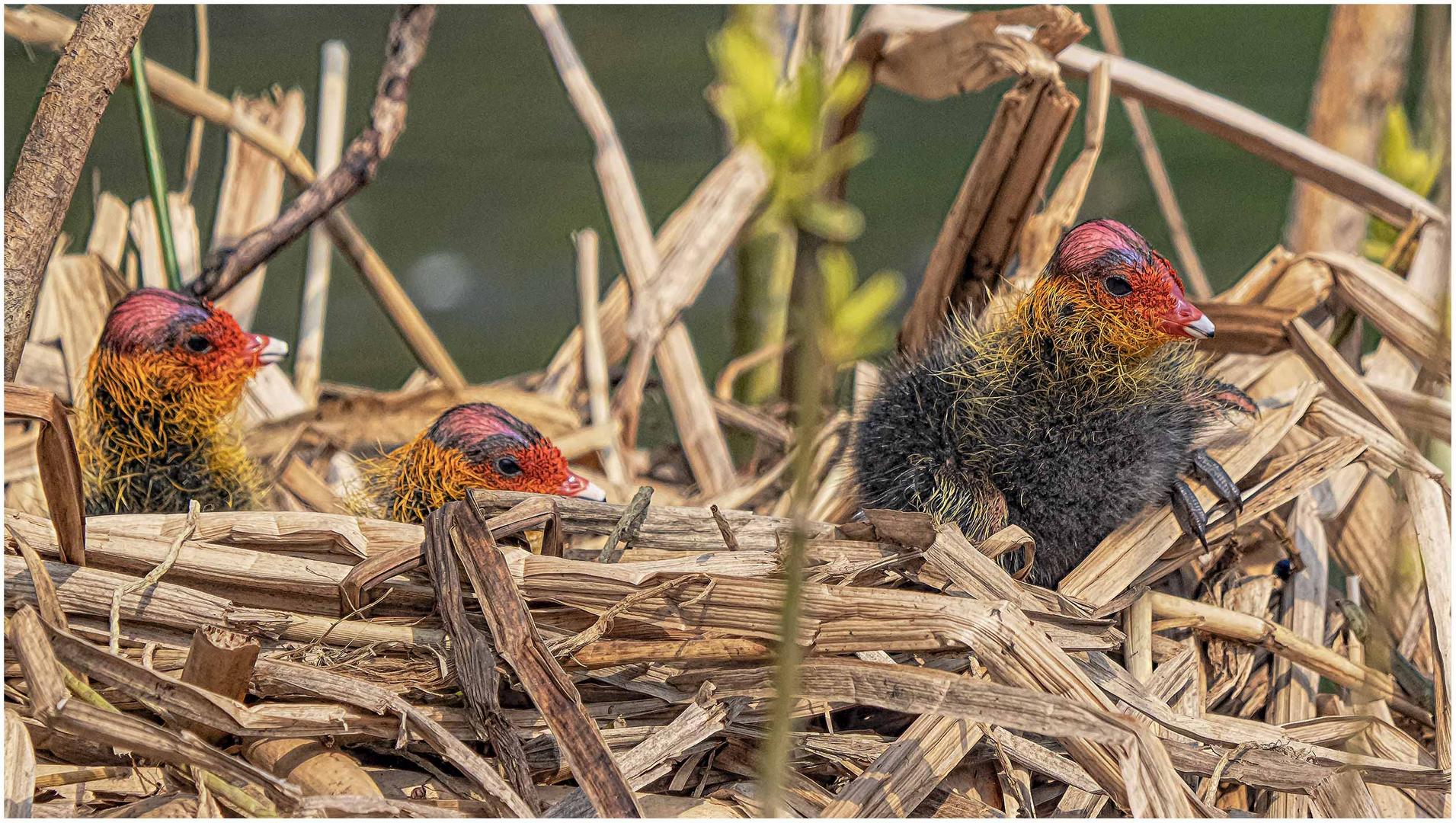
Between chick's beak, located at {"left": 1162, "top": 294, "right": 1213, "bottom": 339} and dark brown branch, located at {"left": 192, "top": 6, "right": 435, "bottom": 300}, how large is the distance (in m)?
1.24

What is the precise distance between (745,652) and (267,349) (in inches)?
40.4

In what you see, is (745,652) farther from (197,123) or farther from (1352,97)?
(1352,97)

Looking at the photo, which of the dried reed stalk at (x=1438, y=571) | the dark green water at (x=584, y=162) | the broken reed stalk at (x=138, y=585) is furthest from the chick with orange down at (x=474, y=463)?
the dark green water at (x=584, y=162)

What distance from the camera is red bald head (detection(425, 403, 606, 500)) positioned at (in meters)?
1.63

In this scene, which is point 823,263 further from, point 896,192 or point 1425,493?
point 896,192

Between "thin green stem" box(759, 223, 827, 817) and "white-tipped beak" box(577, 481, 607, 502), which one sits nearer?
"thin green stem" box(759, 223, 827, 817)

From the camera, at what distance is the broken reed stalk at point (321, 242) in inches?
95.9

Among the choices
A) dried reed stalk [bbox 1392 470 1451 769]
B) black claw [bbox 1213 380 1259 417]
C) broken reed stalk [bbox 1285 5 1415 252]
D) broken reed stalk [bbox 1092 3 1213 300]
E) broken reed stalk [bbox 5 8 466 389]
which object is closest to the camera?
dried reed stalk [bbox 1392 470 1451 769]

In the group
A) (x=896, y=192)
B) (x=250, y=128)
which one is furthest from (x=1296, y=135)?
(x=250, y=128)

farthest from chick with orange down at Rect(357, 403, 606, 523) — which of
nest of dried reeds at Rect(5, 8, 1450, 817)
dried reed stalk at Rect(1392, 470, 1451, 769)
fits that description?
dried reed stalk at Rect(1392, 470, 1451, 769)

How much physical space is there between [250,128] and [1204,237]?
8.54 feet

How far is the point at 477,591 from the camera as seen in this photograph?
108 centimetres

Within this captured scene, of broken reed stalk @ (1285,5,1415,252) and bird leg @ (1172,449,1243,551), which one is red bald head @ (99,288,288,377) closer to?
bird leg @ (1172,449,1243,551)

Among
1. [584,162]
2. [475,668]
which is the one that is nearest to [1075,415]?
[475,668]
